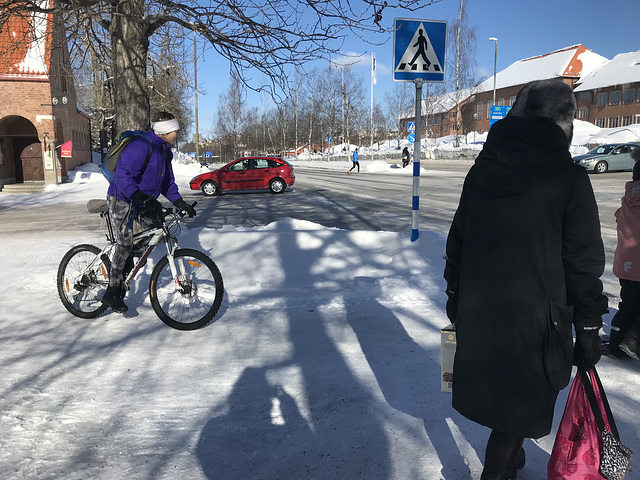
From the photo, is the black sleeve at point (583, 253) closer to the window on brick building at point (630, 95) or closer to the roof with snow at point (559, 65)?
the window on brick building at point (630, 95)

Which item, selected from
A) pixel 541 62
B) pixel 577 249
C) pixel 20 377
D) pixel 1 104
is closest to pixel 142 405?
pixel 20 377

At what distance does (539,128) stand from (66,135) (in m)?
29.2

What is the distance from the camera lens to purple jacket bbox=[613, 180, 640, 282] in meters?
3.83

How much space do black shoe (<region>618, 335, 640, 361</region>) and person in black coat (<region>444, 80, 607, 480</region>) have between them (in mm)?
2126

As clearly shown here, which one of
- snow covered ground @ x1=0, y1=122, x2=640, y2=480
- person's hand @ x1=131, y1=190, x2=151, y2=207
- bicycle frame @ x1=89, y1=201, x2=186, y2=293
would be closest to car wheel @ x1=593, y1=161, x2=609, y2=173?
snow covered ground @ x1=0, y1=122, x2=640, y2=480

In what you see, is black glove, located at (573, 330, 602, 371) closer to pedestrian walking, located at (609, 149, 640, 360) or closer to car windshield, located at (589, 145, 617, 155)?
pedestrian walking, located at (609, 149, 640, 360)

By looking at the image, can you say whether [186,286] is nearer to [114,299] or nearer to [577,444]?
[114,299]

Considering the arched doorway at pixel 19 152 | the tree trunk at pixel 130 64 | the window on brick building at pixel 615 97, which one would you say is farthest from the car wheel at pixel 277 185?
the window on brick building at pixel 615 97

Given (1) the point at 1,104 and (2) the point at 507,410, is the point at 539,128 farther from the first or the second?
(1) the point at 1,104

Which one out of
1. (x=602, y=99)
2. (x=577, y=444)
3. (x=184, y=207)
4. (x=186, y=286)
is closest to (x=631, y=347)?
(x=577, y=444)

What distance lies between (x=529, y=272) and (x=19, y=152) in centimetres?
3049

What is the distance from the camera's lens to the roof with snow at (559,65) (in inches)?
2653

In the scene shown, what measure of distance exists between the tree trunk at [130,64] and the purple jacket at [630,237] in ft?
20.0

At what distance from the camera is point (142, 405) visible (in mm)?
3102
